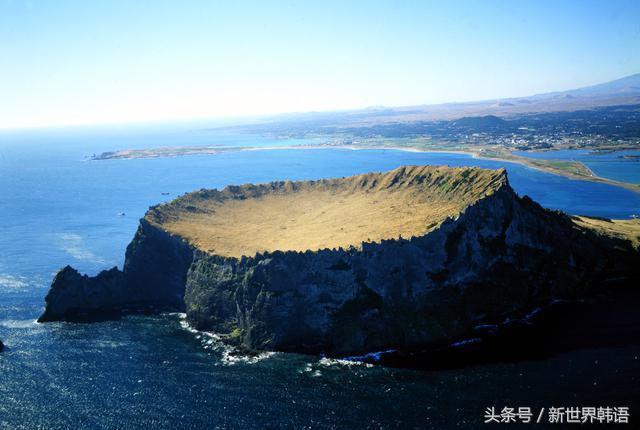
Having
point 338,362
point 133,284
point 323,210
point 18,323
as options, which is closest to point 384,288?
point 338,362

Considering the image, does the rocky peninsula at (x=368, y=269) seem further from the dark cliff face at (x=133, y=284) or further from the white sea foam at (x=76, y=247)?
the white sea foam at (x=76, y=247)

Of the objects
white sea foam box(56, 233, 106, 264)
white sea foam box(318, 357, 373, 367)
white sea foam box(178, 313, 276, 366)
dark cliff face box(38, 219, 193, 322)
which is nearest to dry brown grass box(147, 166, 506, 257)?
dark cliff face box(38, 219, 193, 322)

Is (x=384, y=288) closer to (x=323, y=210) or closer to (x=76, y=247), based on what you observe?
(x=323, y=210)

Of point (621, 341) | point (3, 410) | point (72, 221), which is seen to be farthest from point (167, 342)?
point (72, 221)

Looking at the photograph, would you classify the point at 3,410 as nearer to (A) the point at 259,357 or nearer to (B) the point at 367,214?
(A) the point at 259,357

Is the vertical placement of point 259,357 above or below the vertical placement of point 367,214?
below

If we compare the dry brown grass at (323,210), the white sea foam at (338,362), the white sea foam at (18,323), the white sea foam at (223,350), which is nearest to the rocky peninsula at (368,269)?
the dry brown grass at (323,210)

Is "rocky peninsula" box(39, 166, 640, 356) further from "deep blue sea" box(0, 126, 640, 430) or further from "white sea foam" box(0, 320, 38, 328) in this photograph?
"deep blue sea" box(0, 126, 640, 430)
